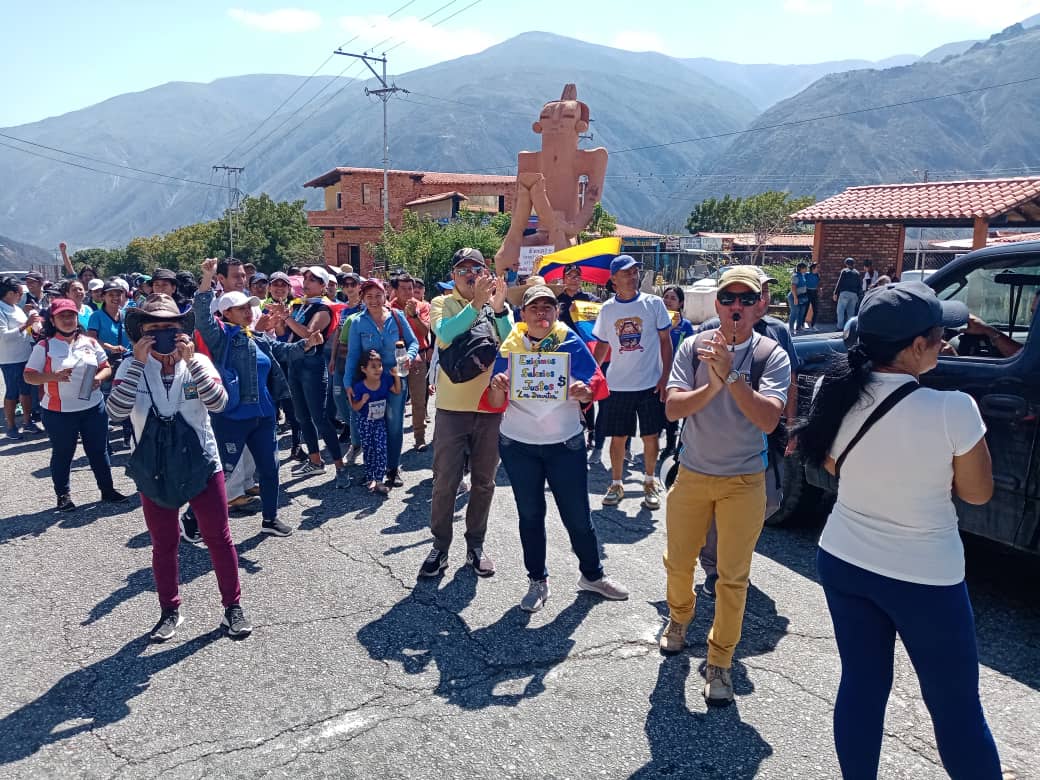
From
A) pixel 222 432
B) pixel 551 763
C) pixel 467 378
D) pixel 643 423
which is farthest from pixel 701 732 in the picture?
pixel 222 432

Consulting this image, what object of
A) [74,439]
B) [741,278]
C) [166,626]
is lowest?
[166,626]

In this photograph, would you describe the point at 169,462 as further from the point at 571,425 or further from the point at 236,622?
the point at 571,425

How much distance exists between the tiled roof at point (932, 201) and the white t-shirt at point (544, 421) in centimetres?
1690

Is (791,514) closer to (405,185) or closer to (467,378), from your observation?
(467,378)

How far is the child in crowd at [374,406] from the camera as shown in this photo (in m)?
6.46

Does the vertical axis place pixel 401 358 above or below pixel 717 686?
above

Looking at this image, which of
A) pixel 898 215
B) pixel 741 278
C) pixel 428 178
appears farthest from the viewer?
pixel 428 178

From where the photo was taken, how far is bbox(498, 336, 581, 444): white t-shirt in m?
4.14

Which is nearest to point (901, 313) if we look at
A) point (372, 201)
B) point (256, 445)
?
point (256, 445)

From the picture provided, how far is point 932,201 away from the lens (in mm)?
19906

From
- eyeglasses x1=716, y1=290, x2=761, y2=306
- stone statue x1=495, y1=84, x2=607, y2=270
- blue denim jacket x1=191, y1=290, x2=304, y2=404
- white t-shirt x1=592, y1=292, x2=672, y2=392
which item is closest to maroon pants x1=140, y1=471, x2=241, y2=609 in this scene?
blue denim jacket x1=191, y1=290, x2=304, y2=404

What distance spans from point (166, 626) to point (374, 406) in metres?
2.75

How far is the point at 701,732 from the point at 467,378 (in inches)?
88.0

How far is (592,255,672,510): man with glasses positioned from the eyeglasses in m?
2.49
